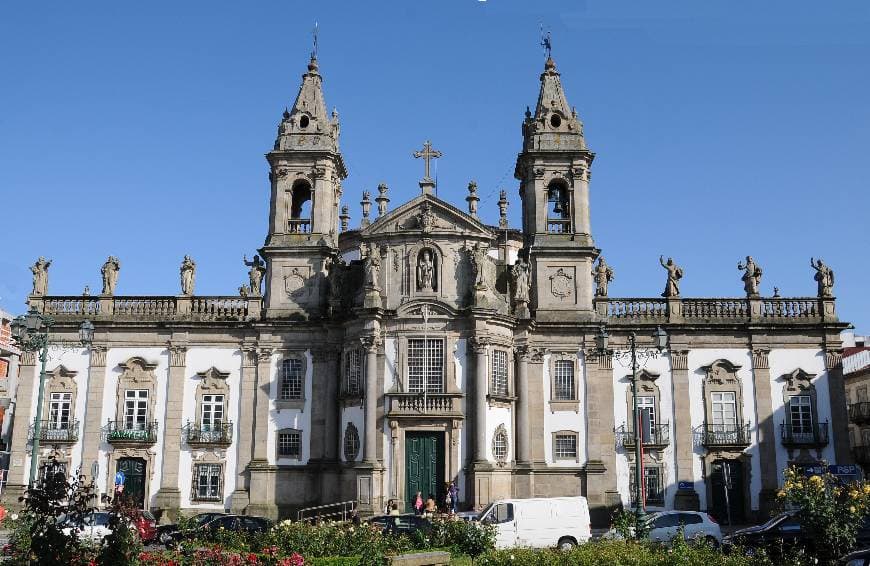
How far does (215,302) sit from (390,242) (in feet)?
31.1

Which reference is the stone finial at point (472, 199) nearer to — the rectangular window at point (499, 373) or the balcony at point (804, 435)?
the rectangular window at point (499, 373)

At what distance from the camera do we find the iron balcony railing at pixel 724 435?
3944cm

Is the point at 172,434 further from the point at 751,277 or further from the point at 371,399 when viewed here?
the point at 751,277

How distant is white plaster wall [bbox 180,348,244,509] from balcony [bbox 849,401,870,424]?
3738 centimetres

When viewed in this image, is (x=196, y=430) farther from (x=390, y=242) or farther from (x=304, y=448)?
(x=390, y=242)

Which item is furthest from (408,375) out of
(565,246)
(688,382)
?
(688,382)

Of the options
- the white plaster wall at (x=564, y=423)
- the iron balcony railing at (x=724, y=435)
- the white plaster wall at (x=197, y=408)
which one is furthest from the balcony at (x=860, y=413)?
the white plaster wall at (x=197, y=408)

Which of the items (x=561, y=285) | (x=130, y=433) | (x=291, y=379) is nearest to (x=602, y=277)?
(x=561, y=285)

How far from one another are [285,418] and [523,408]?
436 inches

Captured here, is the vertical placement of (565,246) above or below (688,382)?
above

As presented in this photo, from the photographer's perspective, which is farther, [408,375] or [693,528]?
[408,375]

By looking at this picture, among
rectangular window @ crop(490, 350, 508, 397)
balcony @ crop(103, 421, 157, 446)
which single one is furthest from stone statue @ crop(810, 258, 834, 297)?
balcony @ crop(103, 421, 157, 446)

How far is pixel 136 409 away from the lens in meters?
41.1

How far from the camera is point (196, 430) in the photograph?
40500mm
